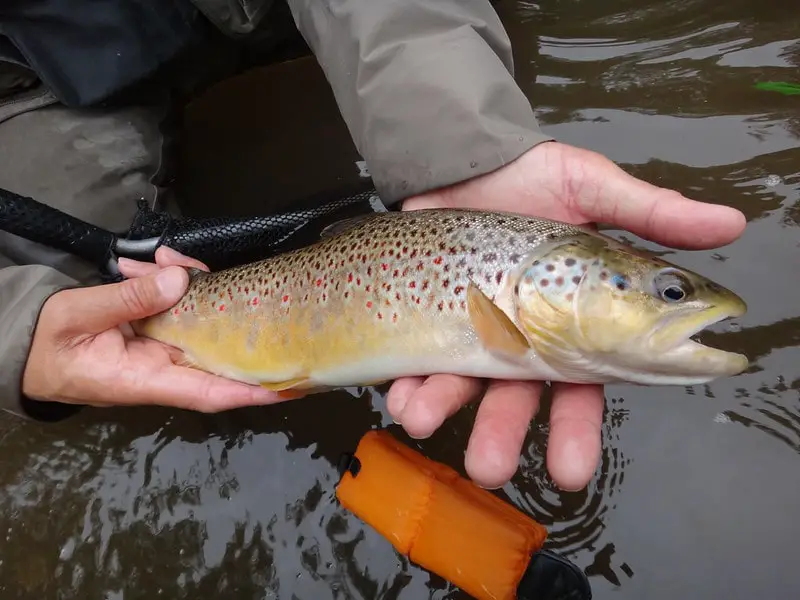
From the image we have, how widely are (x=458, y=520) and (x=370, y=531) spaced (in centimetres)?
63

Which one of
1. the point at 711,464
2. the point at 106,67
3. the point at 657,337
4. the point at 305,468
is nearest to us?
the point at 657,337

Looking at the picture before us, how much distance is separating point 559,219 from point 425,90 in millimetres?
637

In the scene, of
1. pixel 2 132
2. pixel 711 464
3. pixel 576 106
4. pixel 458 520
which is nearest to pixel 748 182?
pixel 576 106

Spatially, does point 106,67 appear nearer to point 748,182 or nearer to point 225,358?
point 225,358

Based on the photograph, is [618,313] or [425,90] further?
[425,90]

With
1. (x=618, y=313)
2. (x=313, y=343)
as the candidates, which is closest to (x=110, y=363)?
(x=313, y=343)

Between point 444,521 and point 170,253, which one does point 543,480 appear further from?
point 170,253

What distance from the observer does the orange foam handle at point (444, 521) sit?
1818mm

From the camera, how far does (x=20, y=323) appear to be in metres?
2.31

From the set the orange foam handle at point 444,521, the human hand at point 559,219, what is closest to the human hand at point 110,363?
the orange foam handle at point 444,521

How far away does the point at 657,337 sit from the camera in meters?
1.73

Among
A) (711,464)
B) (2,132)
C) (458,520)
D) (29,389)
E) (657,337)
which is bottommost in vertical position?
(711,464)

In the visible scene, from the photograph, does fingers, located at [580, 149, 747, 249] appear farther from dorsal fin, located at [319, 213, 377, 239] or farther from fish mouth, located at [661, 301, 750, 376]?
dorsal fin, located at [319, 213, 377, 239]

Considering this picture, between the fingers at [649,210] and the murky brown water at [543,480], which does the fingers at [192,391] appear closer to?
the murky brown water at [543,480]
